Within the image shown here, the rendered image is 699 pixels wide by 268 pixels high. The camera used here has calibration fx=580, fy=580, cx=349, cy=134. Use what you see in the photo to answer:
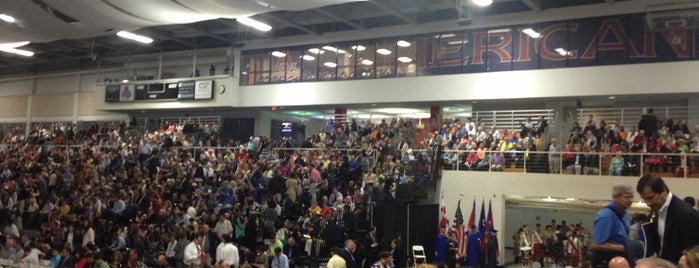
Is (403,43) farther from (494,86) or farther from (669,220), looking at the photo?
(669,220)

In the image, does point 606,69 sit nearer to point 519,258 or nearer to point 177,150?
point 519,258

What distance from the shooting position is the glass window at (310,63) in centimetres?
2731

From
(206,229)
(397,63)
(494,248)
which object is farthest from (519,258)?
(206,229)

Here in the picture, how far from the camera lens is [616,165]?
57.5 feet

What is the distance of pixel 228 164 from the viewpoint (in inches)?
850

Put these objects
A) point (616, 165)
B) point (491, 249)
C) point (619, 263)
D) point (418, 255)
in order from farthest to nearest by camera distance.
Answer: point (491, 249) < point (418, 255) < point (616, 165) < point (619, 263)

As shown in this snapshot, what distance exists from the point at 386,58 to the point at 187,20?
17.6 m

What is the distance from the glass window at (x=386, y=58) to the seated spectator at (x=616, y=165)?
10.3 meters

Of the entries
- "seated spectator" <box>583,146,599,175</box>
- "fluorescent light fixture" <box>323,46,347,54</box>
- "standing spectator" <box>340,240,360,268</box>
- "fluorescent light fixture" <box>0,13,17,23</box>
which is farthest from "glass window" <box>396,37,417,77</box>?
"fluorescent light fixture" <box>0,13,17,23</box>

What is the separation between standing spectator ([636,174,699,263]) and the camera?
3.65 meters

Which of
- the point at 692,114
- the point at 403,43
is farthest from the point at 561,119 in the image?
the point at 403,43

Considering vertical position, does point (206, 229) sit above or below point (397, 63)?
below

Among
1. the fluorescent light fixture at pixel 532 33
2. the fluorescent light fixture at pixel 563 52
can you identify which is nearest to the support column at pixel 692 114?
the fluorescent light fixture at pixel 563 52

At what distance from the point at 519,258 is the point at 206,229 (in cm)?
1361
